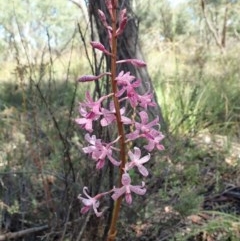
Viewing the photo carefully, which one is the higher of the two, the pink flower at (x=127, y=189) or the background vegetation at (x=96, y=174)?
the pink flower at (x=127, y=189)

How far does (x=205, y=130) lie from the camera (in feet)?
17.4

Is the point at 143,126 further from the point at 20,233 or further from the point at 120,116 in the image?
the point at 20,233

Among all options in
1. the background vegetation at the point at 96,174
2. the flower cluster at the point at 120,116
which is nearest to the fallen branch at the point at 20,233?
the background vegetation at the point at 96,174

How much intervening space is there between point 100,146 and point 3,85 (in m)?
7.75

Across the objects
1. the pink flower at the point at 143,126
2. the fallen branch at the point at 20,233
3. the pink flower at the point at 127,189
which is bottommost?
the fallen branch at the point at 20,233

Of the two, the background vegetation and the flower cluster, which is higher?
the flower cluster

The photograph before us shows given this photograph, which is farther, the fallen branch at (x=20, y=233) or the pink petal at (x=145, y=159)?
the fallen branch at (x=20, y=233)

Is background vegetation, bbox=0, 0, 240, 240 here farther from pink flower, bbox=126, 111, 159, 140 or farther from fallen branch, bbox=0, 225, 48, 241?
pink flower, bbox=126, 111, 159, 140

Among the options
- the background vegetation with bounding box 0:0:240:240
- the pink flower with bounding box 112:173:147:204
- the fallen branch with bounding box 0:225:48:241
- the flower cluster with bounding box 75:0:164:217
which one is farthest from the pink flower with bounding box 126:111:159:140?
the fallen branch with bounding box 0:225:48:241

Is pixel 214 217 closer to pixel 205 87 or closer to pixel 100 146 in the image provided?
pixel 100 146

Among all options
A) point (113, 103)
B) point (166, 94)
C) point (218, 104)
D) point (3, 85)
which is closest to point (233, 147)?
point (218, 104)

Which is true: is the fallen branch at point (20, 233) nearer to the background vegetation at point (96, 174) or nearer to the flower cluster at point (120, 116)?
the background vegetation at point (96, 174)

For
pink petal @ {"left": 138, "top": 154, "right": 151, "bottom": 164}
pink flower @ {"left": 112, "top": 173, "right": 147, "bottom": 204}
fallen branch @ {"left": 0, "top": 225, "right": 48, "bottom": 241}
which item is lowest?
fallen branch @ {"left": 0, "top": 225, "right": 48, "bottom": 241}

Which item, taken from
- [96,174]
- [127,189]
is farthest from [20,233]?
[127,189]
